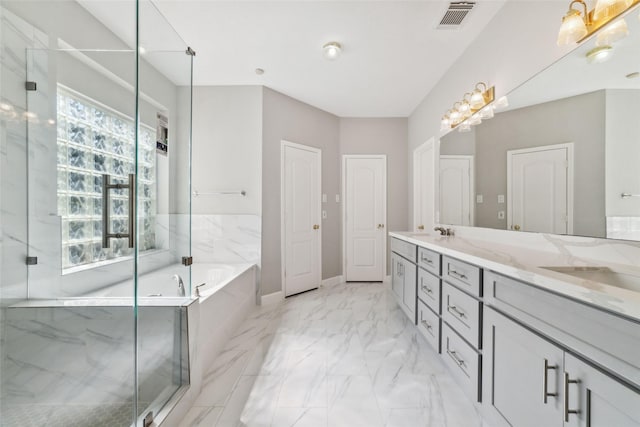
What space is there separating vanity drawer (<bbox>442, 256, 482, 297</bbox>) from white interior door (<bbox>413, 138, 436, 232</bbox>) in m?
1.67

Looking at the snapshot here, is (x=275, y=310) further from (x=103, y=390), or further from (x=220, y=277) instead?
(x=103, y=390)

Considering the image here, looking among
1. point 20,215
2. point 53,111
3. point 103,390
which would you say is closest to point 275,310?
point 103,390

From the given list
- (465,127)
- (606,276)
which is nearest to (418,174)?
(465,127)

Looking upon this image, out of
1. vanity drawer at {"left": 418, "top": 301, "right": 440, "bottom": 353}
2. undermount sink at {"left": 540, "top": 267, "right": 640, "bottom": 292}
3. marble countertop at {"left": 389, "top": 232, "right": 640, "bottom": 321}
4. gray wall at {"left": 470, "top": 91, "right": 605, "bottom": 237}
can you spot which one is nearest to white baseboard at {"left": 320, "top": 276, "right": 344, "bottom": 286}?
vanity drawer at {"left": 418, "top": 301, "right": 440, "bottom": 353}

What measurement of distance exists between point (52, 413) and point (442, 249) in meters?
2.19

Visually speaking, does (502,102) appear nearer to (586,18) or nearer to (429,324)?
(586,18)

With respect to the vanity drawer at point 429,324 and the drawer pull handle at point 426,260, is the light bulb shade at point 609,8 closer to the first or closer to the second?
the drawer pull handle at point 426,260

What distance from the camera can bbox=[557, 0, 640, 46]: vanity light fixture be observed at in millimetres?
1158

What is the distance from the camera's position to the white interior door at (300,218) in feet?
11.5

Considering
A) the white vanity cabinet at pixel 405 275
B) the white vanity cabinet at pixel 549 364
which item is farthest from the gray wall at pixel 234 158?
the white vanity cabinet at pixel 549 364

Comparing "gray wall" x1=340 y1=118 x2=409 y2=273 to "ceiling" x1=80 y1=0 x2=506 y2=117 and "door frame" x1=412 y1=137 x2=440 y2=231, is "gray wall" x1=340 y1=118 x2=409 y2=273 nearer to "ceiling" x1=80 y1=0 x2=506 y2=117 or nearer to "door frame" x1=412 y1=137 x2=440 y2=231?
"door frame" x1=412 y1=137 x2=440 y2=231

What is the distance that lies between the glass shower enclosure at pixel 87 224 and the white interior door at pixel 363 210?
9.41ft

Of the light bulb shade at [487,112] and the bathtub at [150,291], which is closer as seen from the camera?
the bathtub at [150,291]

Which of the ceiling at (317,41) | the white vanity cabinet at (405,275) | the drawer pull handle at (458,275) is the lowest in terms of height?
the white vanity cabinet at (405,275)
